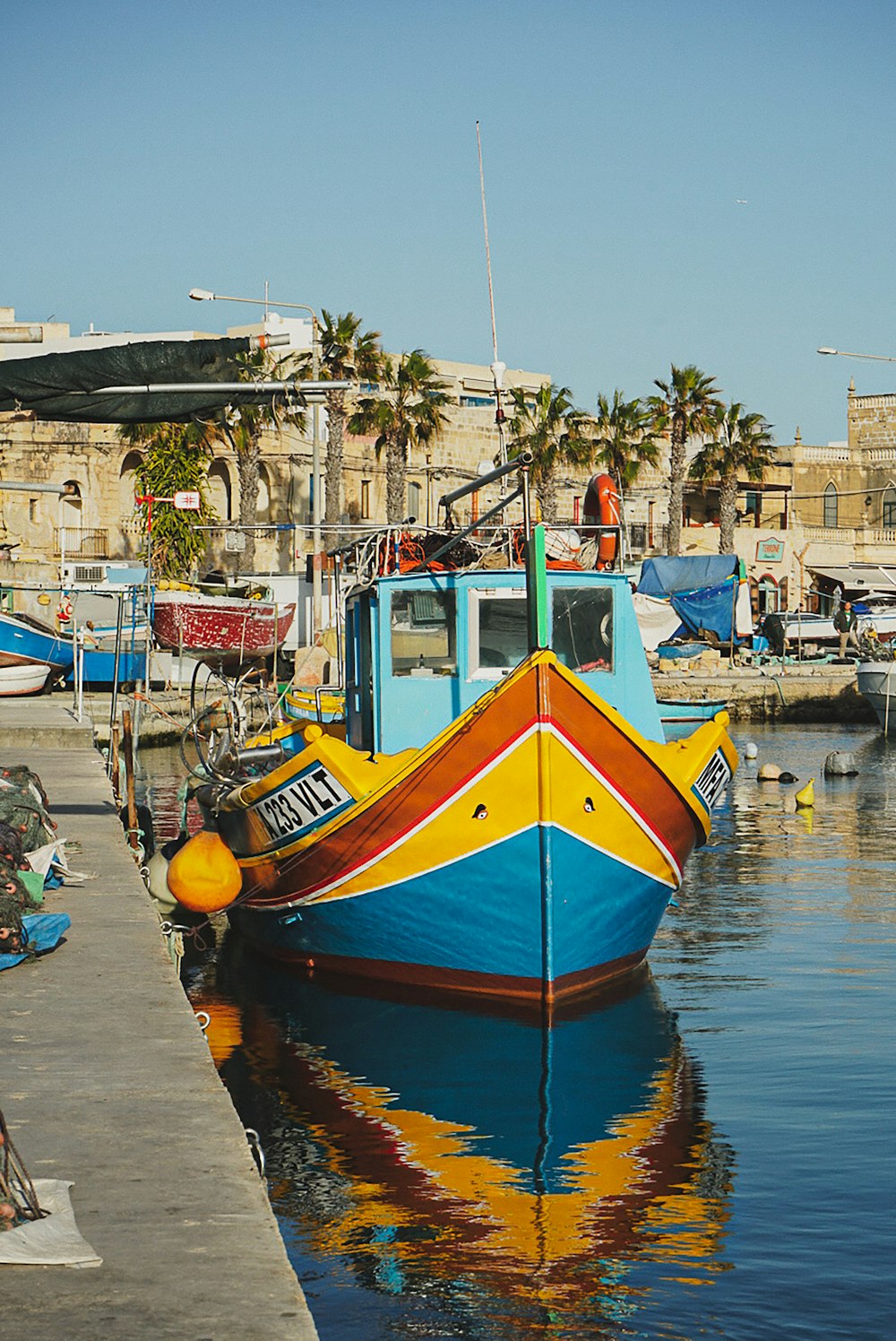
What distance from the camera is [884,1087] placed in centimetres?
1047

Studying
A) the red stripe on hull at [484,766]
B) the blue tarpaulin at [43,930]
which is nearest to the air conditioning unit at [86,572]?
the red stripe on hull at [484,766]

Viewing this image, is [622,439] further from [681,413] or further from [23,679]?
[23,679]

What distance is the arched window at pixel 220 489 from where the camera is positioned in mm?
58844

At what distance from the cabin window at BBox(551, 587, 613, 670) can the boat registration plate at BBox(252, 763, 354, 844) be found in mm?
2199

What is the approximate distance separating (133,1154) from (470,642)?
759cm

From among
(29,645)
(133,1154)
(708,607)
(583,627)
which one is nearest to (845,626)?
(708,607)

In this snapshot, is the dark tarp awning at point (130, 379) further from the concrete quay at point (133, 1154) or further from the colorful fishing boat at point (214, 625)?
the colorful fishing boat at point (214, 625)

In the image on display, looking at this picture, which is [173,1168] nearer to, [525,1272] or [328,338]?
[525,1272]

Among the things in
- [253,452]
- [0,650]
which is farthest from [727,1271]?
[253,452]

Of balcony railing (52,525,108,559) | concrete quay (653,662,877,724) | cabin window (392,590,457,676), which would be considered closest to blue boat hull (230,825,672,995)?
cabin window (392,590,457,676)

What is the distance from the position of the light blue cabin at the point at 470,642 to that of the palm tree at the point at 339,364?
3369 cm

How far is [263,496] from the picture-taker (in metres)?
60.3

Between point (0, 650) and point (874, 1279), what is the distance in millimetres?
32609

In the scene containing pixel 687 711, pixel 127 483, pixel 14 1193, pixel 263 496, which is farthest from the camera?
pixel 263 496
